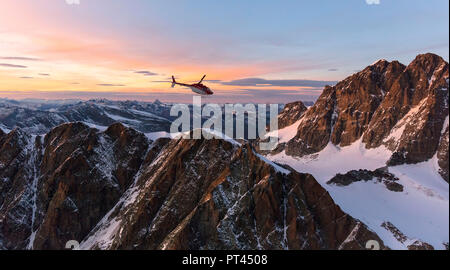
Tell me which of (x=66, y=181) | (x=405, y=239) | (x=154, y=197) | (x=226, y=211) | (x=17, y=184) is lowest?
(x=405, y=239)

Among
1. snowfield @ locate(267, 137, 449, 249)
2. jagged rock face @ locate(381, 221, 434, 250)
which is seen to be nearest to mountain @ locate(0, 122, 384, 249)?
jagged rock face @ locate(381, 221, 434, 250)

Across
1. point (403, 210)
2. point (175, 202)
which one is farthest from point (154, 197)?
point (403, 210)

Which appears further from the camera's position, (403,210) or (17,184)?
(403,210)

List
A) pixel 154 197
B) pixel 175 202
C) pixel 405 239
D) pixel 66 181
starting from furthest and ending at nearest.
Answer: pixel 66 181 < pixel 405 239 < pixel 154 197 < pixel 175 202

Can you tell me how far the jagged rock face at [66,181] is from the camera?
132 meters

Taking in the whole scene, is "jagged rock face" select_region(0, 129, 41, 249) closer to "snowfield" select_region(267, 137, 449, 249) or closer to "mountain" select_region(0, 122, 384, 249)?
"mountain" select_region(0, 122, 384, 249)

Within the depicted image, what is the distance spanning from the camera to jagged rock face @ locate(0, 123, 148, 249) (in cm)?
13238

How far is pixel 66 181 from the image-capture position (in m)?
138

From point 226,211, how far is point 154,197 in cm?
3639

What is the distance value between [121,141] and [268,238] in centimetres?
9485

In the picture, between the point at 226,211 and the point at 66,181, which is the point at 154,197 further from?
the point at 66,181

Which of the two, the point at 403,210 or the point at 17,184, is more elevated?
the point at 17,184
